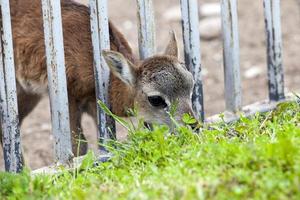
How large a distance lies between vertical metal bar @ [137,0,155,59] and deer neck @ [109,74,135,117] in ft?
1.03

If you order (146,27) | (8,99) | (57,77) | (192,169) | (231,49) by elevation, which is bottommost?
(192,169)

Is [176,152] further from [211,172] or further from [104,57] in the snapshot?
[104,57]

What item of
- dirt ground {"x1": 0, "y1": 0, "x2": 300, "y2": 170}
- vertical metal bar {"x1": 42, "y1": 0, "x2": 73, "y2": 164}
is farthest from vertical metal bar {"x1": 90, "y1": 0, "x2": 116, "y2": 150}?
dirt ground {"x1": 0, "y1": 0, "x2": 300, "y2": 170}

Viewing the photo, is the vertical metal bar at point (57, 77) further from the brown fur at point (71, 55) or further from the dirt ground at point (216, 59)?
the dirt ground at point (216, 59)

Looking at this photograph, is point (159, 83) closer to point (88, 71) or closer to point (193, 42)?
point (193, 42)

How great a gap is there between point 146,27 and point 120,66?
0.40 metres

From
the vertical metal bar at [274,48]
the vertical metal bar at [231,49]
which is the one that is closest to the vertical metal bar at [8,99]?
the vertical metal bar at [231,49]

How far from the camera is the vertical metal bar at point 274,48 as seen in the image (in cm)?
730

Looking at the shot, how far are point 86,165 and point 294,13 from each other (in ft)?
23.6

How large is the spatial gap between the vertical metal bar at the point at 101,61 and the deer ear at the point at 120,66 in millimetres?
70

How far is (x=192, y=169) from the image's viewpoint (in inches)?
195

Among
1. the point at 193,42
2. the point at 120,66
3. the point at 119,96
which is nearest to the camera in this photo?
the point at 120,66

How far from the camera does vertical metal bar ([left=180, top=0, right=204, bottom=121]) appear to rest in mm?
6918

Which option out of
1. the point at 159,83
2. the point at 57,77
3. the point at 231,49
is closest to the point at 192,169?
the point at 57,77
